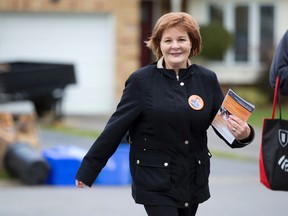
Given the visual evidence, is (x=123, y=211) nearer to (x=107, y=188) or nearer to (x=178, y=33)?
(x=107, y=188)

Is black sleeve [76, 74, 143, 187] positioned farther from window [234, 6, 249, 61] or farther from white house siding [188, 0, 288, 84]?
window [234, 6, 249, 61]

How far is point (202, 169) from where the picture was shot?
5.32m

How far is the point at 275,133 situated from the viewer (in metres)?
5.86

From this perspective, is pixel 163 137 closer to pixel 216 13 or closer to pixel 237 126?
pixel 237 126

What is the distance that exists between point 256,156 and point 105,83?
957cm

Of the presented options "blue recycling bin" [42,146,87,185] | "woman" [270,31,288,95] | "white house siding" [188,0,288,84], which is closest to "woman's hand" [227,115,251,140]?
"woman" [270,31,288,95]

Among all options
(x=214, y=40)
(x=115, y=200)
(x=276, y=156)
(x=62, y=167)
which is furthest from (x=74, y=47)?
(x=276, y=156)

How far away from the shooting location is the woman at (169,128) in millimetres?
5234

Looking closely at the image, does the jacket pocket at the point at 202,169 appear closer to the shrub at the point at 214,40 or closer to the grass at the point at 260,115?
the grass at the point at 260,115

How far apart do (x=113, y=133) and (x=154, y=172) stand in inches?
14.4

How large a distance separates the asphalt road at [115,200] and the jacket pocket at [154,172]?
12.6 ft

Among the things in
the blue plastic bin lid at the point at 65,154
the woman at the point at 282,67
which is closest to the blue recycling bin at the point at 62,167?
the blue plastic bin lid at the point at 65,154

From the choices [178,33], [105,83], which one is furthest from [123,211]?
[105,83]

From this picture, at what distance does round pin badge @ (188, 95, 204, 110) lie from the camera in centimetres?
526
